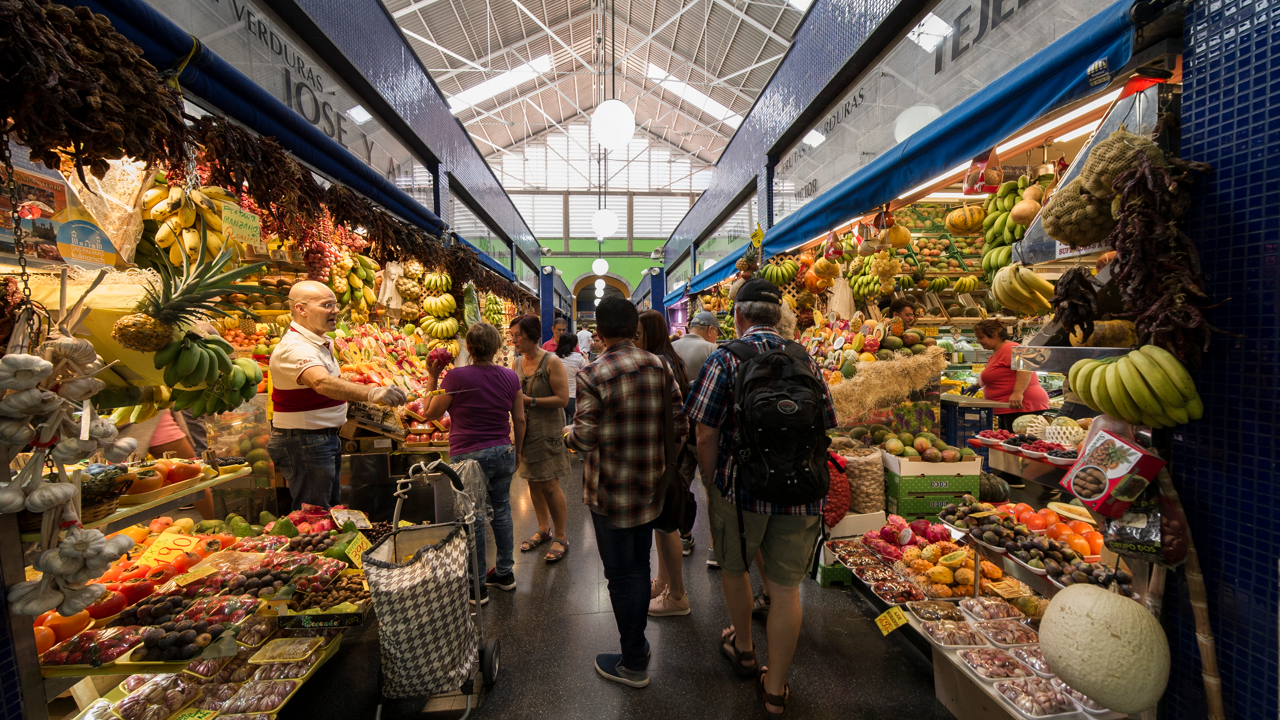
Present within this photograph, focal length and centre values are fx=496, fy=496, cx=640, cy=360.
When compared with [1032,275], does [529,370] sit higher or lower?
lower

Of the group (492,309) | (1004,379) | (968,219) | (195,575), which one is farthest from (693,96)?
(195,575)

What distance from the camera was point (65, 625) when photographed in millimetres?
1726

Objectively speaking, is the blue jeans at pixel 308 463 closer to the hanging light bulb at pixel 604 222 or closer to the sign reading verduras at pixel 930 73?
the sign reading verduras at pixel 930 73

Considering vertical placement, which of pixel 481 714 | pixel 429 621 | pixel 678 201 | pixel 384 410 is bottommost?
pixel 481 714

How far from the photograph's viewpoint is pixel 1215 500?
136 centimetres

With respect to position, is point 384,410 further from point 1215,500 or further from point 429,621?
point 1215,500

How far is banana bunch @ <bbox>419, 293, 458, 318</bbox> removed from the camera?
5590 mm

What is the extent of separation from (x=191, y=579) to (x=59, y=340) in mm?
1360

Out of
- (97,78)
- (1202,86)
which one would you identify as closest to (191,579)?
(97,78)

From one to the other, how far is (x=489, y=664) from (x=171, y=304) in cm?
189

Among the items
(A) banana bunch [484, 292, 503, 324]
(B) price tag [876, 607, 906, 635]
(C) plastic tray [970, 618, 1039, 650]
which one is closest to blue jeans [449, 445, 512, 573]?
(B) price tag [876, 607, 906, 635]

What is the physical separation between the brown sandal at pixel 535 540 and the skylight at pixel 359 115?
→ 355 cm

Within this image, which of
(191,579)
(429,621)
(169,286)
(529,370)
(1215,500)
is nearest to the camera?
(1215,500)

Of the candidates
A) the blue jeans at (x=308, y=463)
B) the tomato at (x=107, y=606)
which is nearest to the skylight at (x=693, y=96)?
the blue jeans at (x=308, y=463)
